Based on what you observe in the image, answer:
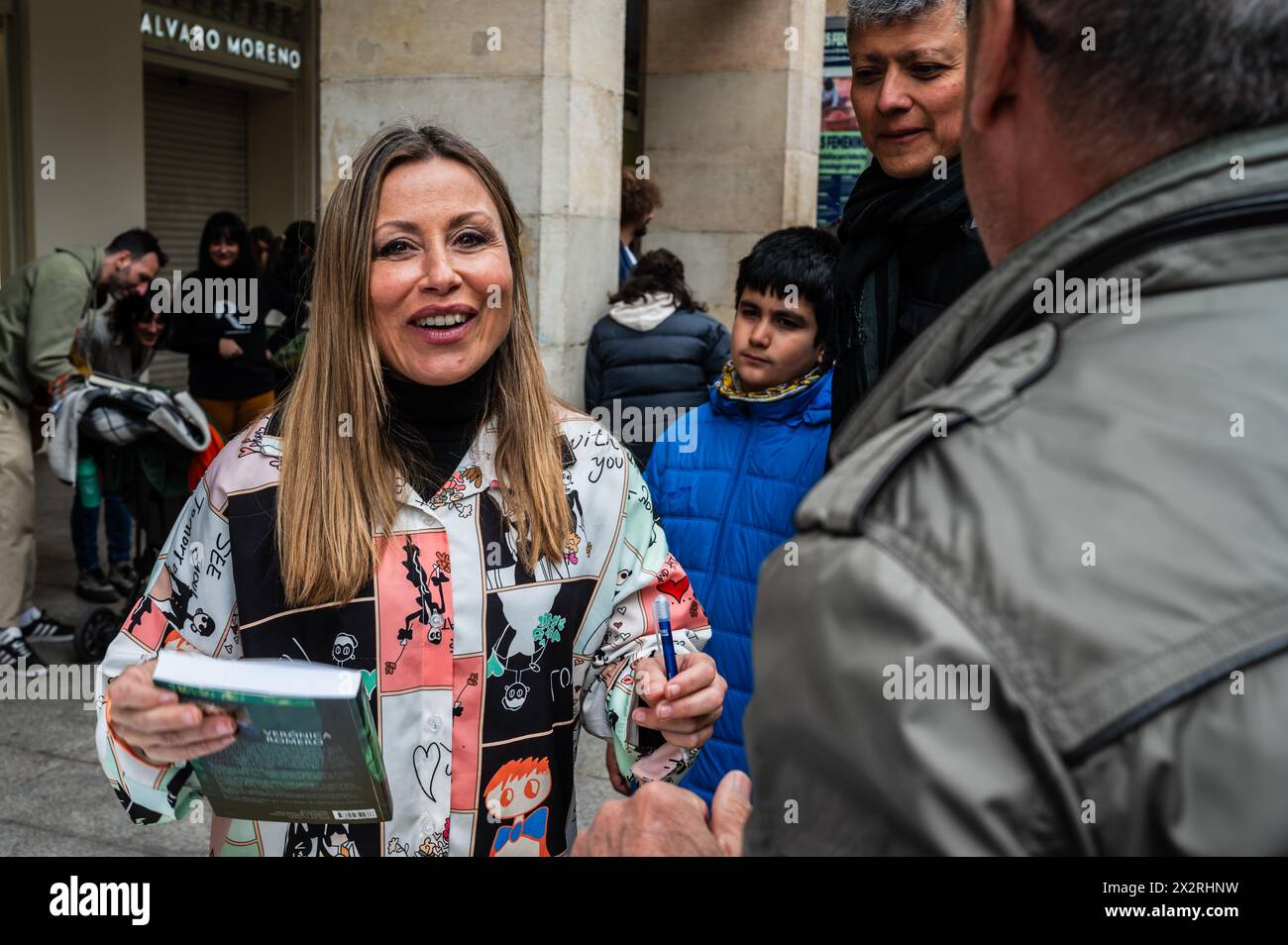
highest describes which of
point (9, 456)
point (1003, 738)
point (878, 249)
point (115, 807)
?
point (878, 249)

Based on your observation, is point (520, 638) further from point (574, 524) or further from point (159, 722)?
point (159, 722)

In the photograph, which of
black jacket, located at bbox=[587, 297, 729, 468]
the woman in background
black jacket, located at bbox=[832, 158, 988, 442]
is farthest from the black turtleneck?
the woman in background

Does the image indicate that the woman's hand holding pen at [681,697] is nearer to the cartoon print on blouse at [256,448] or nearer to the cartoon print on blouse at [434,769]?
the cartoon print on blouse at [434,769]

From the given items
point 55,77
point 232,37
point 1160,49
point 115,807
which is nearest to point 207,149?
point 232,37

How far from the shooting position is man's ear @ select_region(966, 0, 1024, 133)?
42.7 inches

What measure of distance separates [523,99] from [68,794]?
3661 millimetres

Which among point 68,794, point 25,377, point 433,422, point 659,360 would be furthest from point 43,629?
point 433,422

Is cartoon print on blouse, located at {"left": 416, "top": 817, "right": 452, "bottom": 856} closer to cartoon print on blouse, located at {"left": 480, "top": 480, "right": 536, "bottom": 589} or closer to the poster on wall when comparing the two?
cartoon print on blouse, located at {"left": 480, "top": 480, "right": 536, "bottom": 589}

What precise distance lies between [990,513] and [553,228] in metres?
5.28

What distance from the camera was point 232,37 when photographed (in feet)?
43.7

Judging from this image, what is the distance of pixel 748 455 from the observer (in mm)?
3342

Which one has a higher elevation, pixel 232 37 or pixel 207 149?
pixel 232 37

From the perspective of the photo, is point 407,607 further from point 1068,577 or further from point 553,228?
point 553,228

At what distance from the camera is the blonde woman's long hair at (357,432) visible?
77.5 inches
